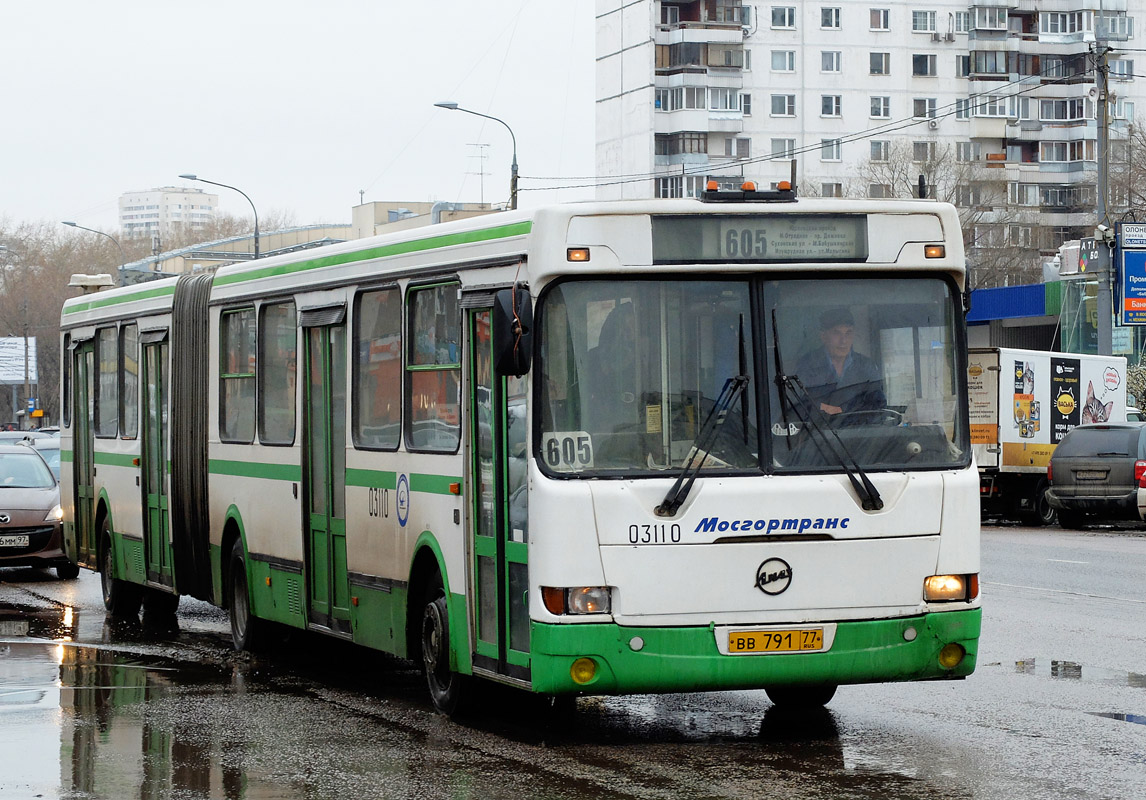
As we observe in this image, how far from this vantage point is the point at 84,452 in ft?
59.6

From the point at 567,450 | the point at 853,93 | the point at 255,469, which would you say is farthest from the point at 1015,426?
the point at 853,93

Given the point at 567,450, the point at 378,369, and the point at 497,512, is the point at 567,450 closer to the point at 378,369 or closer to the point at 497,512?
the point at 497,512

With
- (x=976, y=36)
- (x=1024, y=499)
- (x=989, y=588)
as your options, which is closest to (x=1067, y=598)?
(x=989, y=588)

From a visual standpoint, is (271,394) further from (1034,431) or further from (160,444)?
(1034,431)

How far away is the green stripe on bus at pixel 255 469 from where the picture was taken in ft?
41.2

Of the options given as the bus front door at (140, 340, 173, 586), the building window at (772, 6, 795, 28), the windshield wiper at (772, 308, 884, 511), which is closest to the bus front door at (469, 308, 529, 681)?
the windshield wiper at (772, 308, 884, 511)

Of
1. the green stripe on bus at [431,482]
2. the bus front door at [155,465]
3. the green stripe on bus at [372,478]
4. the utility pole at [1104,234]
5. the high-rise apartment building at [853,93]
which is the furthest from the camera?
the high-rise apartment building at [853,93]

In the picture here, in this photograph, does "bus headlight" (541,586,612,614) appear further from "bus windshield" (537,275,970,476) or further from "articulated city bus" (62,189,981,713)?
"bus windshield" (537,275,970,476)

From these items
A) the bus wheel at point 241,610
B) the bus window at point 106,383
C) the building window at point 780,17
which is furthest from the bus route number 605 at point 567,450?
the building window at point 780,17

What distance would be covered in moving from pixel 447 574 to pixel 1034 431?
24.9 metres

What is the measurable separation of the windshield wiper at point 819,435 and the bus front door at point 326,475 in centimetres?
361

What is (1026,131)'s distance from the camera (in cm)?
10375

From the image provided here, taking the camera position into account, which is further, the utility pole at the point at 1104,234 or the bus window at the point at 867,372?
the utility pole at the point at 1104,234

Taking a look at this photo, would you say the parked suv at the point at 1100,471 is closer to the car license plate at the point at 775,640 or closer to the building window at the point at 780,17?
the car license plate at the point at 775,640
